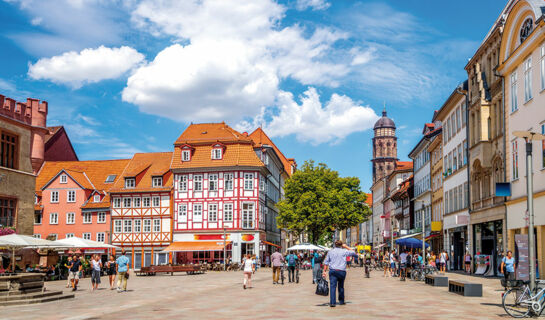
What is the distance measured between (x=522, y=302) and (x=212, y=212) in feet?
176

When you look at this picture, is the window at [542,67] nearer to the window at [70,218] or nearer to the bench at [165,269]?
the bench at [165,269]

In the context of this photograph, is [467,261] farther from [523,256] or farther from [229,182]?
[229,182]

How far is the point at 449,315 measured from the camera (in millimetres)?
14883

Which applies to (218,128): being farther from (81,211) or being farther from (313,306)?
(313,306)

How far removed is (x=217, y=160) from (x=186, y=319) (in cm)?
5411

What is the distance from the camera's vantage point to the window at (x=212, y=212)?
220ft

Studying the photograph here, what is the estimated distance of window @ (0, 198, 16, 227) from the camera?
116 feet

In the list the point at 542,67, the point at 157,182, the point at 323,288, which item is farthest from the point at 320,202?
the point at 323,288

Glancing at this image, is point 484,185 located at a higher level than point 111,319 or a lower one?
higher

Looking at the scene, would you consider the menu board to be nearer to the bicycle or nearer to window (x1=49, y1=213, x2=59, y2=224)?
the bicycle

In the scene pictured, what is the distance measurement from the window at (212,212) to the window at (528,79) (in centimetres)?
4022

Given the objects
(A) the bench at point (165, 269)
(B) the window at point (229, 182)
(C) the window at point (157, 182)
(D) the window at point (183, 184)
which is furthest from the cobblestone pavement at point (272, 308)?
(C) the window at point (157, 182)

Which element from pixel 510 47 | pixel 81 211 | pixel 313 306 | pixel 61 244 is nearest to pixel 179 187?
pixel 81 211

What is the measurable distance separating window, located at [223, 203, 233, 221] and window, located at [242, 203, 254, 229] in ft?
4.12
